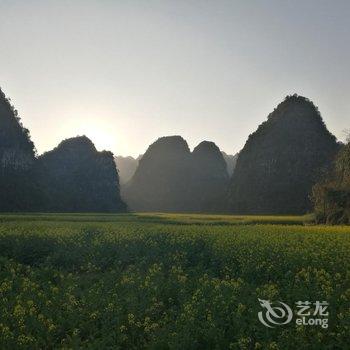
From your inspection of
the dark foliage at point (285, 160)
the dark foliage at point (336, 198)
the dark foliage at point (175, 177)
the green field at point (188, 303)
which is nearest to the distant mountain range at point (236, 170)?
the dark foliage at point (285, 160)

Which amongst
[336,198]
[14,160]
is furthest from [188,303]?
[14,160]

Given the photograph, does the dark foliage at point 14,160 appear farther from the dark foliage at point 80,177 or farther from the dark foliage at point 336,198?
the dark foliage at point 336,198

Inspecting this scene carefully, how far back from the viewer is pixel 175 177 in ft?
527

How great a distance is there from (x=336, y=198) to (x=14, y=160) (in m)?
69.4

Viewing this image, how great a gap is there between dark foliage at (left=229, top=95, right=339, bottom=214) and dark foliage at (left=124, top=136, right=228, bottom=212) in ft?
133

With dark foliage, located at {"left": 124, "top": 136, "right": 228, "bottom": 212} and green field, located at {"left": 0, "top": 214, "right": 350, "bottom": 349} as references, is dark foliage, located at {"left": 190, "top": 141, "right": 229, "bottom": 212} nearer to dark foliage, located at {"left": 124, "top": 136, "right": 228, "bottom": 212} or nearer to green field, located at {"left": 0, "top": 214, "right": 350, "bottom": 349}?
dark foliage, located at {"left": 124, "top": 136, "right": 228, "bottom": 212}

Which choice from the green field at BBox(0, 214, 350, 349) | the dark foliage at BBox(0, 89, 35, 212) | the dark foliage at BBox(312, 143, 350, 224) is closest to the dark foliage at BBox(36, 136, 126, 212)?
the dark foliage at BBox(0, 89, 35, 212)

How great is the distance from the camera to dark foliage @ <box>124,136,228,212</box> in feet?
503

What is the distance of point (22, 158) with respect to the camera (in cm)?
9681

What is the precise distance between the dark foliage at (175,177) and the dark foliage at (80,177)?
1201 inches

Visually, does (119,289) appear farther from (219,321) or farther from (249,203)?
(249,203)

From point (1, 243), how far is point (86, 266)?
516 centimetres

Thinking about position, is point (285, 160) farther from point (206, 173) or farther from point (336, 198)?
point (336, 198)

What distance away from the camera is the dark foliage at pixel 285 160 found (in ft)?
328
